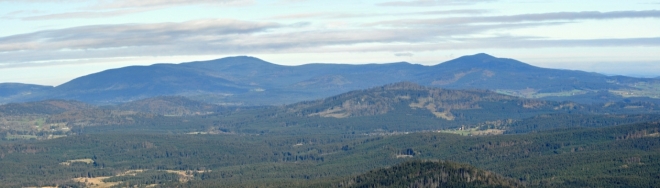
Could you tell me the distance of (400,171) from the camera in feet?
534

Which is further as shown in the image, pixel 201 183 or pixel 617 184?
pixel 201 183

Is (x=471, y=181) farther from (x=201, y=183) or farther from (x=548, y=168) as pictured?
(x=201, y=183)

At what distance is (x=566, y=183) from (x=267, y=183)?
53219 millimetres

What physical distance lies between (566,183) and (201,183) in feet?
231

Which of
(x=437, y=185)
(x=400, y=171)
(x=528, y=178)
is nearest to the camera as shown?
(x=437, y=185)

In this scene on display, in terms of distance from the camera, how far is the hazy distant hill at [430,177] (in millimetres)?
151125

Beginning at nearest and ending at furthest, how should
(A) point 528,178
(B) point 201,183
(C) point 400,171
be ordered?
(C) point 400,171
(A) point 528,178
(B) point 201,183

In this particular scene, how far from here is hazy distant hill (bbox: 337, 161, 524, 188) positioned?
15112 cm

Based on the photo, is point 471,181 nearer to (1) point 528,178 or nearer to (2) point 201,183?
(1) point 528,178

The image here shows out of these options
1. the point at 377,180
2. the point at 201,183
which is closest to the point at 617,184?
the point at 377,180

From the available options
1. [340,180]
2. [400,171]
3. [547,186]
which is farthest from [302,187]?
[547,186]

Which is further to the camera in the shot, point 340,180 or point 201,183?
point 201,183

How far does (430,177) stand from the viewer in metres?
154

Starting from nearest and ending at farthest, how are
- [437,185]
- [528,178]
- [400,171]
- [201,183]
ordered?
[437,185], [400,171], [528,178], [201,183]
